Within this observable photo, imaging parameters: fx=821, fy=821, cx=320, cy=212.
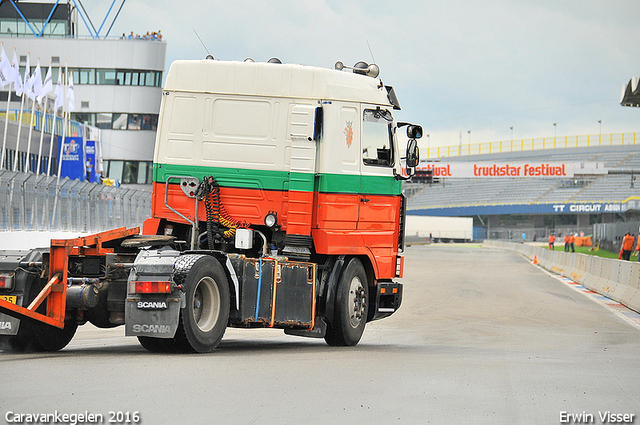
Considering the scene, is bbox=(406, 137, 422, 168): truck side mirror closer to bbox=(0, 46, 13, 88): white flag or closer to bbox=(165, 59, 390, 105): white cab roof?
bbox=(165, 59, 390, 105): white cab roof

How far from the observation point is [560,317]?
632 inches

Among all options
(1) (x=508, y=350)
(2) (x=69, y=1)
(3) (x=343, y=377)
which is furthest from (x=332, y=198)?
(2) (x=69, y=1)

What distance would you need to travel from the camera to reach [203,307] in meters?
8.81

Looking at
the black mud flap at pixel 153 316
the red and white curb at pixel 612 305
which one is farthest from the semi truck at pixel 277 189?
the red and white curb at pixel 612 305

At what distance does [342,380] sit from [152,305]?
225 cm

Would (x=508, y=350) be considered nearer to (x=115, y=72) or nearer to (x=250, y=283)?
(x=250, y=283)

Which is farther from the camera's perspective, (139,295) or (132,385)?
(139,295)

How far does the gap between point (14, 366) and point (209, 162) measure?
12.1ft

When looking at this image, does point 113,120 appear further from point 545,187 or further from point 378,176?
point 545,187

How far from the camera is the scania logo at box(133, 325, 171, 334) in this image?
8086 mm

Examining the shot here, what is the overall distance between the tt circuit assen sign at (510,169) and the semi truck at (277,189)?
2313 inches

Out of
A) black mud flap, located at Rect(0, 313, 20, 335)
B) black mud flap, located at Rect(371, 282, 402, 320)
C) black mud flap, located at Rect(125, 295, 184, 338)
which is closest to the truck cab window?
black mud flap, located at Rect(371, 282, 402, 320)

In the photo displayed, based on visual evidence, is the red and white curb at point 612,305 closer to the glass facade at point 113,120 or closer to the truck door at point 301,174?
the truck door at point 301,174

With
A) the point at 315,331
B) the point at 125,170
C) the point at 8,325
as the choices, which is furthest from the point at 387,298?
the point at 125,170
